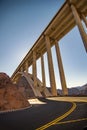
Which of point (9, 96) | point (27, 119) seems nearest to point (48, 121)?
point (27, 119)

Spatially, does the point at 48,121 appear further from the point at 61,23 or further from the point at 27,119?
the point at 61,23

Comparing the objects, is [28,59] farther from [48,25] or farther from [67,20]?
[67,20]

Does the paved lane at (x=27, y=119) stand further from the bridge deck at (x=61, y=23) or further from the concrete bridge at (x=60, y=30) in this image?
the bridge deck at (x=61, y=23)

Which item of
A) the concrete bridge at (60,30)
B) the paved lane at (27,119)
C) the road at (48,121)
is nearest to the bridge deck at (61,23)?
the concrete bridge at (60,30)

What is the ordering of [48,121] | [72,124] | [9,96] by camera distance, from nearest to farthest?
1. [72,124]
2. [48,121]
3. [9,96]

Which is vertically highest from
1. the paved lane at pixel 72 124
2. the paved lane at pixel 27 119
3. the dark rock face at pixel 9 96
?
the dark rock face at pixel 9 96

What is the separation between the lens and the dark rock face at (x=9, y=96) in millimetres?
12827

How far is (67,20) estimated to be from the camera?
34.4 meters

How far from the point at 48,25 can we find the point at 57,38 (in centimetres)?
721

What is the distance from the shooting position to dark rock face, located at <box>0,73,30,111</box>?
1283 centimetres

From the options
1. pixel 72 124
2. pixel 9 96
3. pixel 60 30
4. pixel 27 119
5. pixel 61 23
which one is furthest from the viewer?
pixel 60 30

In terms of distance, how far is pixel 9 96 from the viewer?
45.1 feet

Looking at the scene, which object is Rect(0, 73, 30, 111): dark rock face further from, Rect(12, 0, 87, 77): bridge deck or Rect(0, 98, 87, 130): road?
Result: Rect(12, 0, 87, 77): bridge deck

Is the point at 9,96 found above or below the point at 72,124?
above
